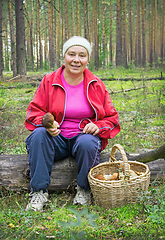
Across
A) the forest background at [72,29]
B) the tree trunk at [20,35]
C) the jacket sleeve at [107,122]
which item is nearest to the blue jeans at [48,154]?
the jacket sleeve at [107,122]

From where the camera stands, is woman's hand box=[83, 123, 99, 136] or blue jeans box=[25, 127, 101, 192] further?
woman's hand box=[83, 123, 99, 136]

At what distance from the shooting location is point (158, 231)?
178 centimetres

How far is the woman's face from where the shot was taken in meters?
2.49

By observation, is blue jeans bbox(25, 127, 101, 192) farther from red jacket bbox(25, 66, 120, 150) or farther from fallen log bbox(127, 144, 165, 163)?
fallen log bbox(127, 144, 165, 163)

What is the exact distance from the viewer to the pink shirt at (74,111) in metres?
2.54

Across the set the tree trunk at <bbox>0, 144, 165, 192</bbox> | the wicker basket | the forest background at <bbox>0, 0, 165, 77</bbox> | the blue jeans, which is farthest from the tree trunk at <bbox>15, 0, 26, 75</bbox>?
the wicker basket

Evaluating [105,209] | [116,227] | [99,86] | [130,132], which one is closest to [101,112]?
[99,86]

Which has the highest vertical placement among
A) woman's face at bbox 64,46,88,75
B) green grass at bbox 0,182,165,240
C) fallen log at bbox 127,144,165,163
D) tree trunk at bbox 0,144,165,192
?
woman's face at bbox 64,46,88,75

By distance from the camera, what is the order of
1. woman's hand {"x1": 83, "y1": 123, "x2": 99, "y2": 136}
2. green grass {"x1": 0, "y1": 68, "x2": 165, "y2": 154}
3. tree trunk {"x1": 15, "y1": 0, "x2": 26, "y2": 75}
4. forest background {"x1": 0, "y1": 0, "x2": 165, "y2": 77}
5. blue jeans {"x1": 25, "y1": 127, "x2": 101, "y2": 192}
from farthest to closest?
Answer: forest background {"x1": 0, "y1": 0, "x2": 165, "y2": 77}, tree trunk {"x1": 15, "y1": 0, "x2": 26, "y2": 75}, green grass {"x1": 0, "y1": 68, "x2": 165, "y2": 154}, woman's hand {"x1": 83, "y1": 123, "x2": 99, "y2": 136}, blue jeans {"x1": 25, "y1": 127, "x2": 101, "y2": 192}

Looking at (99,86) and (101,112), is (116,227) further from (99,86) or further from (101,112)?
(99,86)

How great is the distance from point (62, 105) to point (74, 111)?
155mm

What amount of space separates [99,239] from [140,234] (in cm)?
34

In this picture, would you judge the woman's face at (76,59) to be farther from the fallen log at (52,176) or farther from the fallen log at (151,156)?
the fallen log at (151,156)

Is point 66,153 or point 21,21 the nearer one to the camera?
point 66,153
